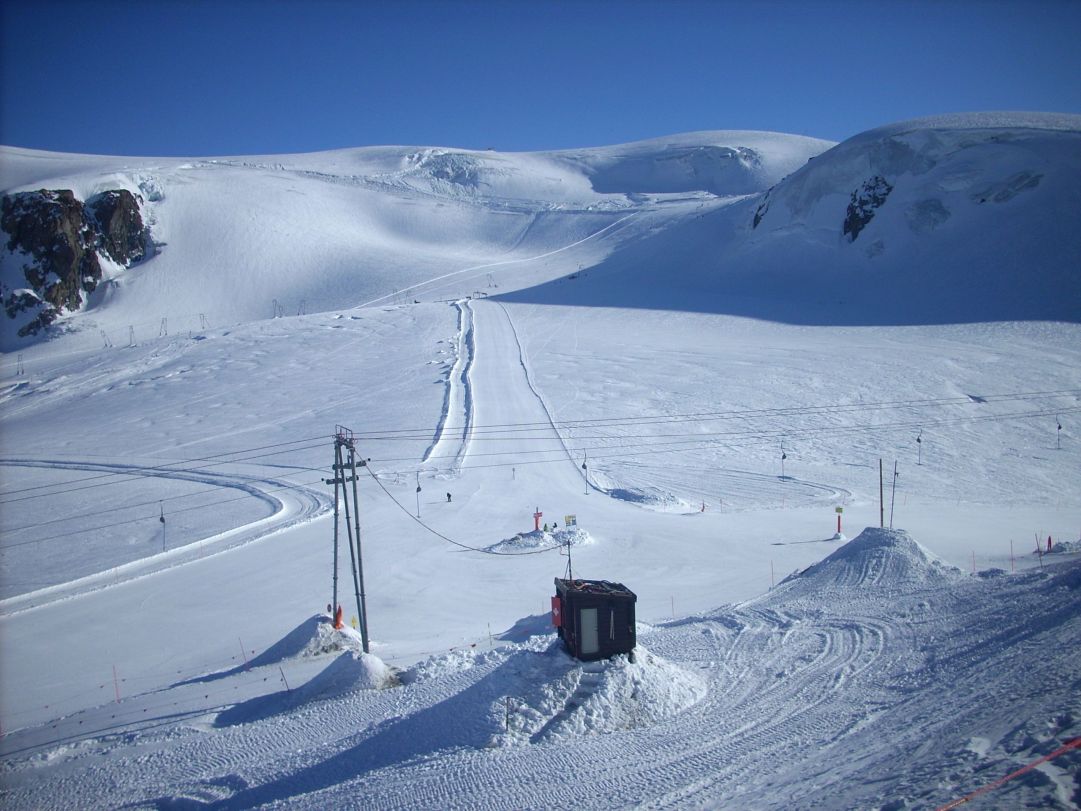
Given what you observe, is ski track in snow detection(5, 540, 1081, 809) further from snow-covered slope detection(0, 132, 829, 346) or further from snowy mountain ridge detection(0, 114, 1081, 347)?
snow-covered slope detection(0, 132, 829, 346)

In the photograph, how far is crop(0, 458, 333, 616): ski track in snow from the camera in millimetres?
18203

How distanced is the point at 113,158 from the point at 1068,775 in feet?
442

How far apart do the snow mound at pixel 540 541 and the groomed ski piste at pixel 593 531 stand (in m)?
0.10

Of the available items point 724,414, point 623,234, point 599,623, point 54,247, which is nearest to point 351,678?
point 599,623

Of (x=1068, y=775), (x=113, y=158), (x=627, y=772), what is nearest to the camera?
(x=1068, y=775)

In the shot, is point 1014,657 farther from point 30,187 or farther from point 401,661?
point 30,187

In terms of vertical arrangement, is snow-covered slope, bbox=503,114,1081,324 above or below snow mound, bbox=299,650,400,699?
above

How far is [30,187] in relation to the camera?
76500 mm

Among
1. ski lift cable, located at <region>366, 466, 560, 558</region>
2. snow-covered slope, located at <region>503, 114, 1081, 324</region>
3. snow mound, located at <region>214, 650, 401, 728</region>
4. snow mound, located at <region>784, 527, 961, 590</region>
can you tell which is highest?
snow-covered slope, located at <region>503, 114, 1081, 324</region>

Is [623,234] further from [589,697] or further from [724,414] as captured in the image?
[589,697]

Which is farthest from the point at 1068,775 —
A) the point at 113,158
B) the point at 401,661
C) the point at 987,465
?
the point at 113,158

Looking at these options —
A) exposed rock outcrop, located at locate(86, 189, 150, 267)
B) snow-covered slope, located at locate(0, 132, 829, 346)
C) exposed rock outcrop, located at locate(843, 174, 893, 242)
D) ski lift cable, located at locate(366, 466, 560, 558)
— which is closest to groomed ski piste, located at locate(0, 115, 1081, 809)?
ski lift cable, located at locate(366, 466, 560, 558)

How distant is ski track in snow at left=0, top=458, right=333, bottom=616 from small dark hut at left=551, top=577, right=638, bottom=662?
1403 cm

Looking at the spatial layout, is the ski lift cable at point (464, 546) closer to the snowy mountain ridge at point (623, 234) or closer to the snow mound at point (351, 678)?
the snow mound at point (351, 678)
